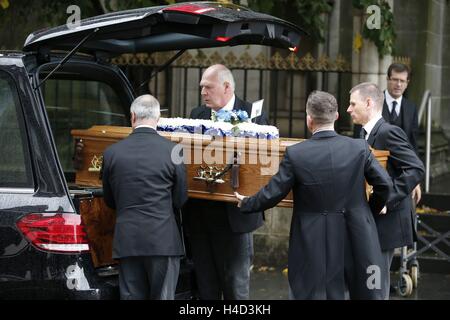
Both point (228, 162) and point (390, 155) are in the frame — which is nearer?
point (228, 162)

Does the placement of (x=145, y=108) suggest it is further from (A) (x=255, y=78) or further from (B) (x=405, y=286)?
(A) (x=255, y=78)

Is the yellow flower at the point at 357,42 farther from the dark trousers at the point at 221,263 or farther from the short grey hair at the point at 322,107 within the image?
the short grey hair at the point at 322,107

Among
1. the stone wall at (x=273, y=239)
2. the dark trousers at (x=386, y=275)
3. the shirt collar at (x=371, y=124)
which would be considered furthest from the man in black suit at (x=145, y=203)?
the stone wall at (x=273, y=239)

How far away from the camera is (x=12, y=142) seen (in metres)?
5.87

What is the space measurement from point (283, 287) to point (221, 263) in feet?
10.6

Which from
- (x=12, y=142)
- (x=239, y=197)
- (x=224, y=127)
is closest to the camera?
(x=12, y=142)

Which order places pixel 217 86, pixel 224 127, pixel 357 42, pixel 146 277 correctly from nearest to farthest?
pixel 146 277 < pixel 224 127 < pixel 217 86 < pixel 357 42

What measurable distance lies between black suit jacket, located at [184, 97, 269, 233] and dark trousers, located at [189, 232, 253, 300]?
2.1 inches

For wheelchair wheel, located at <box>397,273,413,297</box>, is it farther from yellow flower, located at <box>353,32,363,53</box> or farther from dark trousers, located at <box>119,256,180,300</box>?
dark trousers, located at <box>119,256,180,300</box>

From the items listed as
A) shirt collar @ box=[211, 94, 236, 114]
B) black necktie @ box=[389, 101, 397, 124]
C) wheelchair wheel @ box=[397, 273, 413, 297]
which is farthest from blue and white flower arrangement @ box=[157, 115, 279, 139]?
wheelchair wheel @ box=[397, 273, 413, 297]

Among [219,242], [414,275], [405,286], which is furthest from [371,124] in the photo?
[414,275]

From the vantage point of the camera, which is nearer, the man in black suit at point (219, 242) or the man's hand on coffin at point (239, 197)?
the man's hand on coffin at point (239, 197)

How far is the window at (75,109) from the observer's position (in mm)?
8609

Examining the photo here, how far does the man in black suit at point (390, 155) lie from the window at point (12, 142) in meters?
2.46
